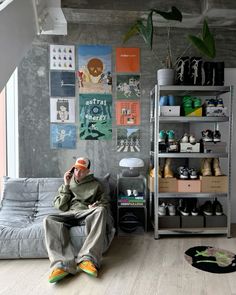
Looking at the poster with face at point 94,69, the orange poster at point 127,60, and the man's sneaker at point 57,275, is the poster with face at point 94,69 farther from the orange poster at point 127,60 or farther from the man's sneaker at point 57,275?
the man's sneaker at point 57,275

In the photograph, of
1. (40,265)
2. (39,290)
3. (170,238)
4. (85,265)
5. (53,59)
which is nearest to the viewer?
(39,290)

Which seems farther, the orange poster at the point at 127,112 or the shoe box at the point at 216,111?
the orange poster at the point at 127,112

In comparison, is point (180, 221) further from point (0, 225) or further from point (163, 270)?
point (0, 225)

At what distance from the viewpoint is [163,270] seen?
7.13ft

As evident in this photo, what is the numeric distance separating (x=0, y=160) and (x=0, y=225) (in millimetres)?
1078

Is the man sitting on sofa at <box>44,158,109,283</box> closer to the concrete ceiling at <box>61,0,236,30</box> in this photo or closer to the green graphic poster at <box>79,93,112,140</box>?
the green graphic poster at <box>79,93,112,140</box>

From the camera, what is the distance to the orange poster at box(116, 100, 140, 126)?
3223 mm

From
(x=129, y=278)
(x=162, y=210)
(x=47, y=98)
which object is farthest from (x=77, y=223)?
(x=47, y=98)

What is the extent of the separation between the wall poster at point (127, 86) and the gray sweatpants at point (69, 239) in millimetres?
1475

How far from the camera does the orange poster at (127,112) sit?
322 cm

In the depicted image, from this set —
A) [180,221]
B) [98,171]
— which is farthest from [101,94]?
[180,221]

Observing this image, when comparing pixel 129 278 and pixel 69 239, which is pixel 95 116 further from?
pixel 129 278

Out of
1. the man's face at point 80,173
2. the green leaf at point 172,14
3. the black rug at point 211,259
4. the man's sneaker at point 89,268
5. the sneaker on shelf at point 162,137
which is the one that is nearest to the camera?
the man's sneaker at point 89,268

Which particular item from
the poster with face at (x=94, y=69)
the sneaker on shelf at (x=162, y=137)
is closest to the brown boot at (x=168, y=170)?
the sneaker on shelf at (x=162, y=137)
